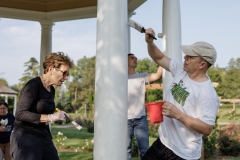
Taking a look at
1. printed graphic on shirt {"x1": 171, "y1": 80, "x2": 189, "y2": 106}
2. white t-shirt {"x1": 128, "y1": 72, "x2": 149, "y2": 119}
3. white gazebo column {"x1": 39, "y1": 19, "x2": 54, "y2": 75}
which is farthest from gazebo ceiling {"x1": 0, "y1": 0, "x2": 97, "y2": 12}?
printed graphic on shirt {"x1": 171, "y1": 80, "x2": 189, "y2": 106}

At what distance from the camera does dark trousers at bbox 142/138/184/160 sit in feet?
11.9

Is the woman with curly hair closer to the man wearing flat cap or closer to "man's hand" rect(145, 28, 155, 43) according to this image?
"man's hand" rect(145, 28, 155, 43)

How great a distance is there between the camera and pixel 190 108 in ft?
11.2

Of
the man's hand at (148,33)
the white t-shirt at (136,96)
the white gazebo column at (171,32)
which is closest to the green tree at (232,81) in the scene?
the white t-shirt at (136,96)

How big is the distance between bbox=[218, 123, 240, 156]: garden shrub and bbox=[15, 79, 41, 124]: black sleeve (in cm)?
994

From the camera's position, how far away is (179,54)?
576 centimetres

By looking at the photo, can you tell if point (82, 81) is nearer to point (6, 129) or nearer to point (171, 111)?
point (6, 129)

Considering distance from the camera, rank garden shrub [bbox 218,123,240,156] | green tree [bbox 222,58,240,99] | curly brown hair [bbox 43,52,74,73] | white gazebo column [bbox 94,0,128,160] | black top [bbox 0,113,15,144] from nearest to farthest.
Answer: white gazebo column [bbox 94,0,128,160] → curly brown hair [bbox 43,52,74,73] → black top [bbox 0,113,15,144] → garden shrub [bbox 218,123,240,156] → green tree [bbox 222,58,240,99]

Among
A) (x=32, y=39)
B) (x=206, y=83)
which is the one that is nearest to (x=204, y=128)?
(x=206, y=83)

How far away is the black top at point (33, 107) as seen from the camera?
379 cm

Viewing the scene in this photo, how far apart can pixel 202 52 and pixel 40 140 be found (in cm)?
217

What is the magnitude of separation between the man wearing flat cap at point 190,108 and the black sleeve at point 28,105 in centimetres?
146

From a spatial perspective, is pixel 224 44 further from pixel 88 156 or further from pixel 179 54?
pixel 179 54

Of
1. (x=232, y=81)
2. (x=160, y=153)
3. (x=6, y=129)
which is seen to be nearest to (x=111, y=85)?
(x=160, y=153)
